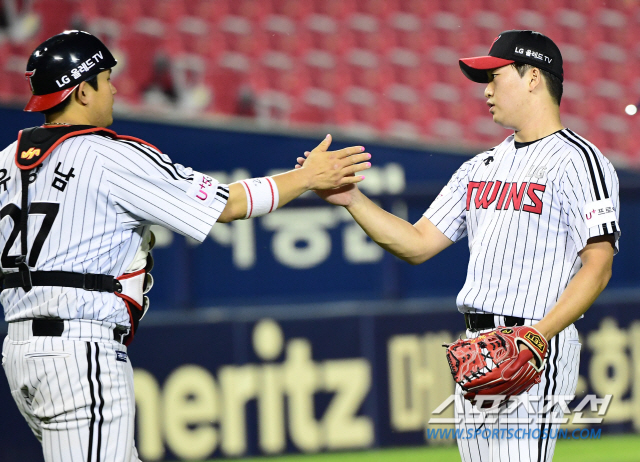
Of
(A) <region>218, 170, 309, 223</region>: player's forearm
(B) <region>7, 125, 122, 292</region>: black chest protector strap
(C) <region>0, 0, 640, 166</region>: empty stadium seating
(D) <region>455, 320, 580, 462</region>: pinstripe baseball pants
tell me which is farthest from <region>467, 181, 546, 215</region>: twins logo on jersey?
(C) <region>0, 0, 640, 166</region>: empty stadium seating

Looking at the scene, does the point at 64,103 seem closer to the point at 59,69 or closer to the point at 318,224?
the point at 59,69

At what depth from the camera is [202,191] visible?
2.54 meters

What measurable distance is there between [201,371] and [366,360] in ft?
3.37

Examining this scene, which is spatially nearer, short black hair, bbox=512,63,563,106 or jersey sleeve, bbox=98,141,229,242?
jersey sleeve, bbox=98,141,229,242

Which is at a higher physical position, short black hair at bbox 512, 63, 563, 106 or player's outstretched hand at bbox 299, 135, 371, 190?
short black hair at bbox 512, 63, 563, 106

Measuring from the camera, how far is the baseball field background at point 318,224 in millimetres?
5000

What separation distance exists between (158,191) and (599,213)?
1.32m

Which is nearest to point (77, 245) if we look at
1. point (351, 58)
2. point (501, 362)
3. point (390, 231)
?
point (390, 231)

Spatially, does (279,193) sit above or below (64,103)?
below

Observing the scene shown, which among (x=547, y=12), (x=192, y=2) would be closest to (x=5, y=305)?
(x=192, y=2)

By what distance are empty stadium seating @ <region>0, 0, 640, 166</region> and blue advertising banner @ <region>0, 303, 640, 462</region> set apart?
3107 millimetres

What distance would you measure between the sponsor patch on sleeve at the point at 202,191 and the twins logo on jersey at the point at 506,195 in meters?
0.87

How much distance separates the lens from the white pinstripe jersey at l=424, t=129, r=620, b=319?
2.47 m

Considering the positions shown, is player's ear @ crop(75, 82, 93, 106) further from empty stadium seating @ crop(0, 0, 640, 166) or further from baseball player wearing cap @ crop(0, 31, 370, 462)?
empty stadium seating @ crop(0, 0, 640, 166)
